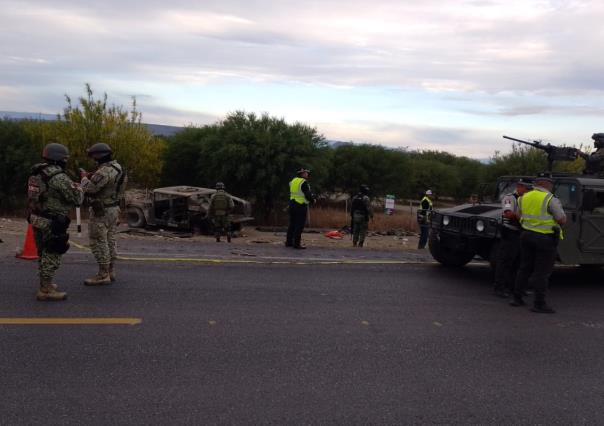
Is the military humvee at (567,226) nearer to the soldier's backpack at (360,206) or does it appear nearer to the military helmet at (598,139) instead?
the military helmet at (598,139)

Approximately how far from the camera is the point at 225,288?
7527 mm

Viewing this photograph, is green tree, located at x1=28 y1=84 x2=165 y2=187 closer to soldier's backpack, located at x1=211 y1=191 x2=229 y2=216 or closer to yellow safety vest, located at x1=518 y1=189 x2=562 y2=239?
soldier's backpack, located at x1=211 y1=191 x2=229 y2=216

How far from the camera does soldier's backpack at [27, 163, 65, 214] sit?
20.6ft

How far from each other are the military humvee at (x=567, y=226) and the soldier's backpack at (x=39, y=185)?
5977 mm

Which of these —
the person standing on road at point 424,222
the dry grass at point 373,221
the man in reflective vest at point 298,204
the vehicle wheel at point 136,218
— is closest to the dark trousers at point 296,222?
the man in reflective vest at point 298,204

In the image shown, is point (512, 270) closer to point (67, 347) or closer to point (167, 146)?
point (67, 347)

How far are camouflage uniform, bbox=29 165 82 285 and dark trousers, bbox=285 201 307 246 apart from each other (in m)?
6.53

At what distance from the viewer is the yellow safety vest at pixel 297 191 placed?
12406mm

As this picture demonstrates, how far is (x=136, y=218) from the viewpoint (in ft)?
67.1

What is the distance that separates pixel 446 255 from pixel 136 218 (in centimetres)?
1314

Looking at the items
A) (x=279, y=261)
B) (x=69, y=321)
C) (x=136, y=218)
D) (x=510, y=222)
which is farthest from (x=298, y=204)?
(x=136, y=218)

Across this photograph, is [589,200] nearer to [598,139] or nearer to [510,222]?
[510,222]

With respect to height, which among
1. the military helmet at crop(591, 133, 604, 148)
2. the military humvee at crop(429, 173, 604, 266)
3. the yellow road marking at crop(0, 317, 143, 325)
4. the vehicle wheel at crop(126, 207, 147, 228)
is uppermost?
the military helmet at crop(591, 133, 604, 148)

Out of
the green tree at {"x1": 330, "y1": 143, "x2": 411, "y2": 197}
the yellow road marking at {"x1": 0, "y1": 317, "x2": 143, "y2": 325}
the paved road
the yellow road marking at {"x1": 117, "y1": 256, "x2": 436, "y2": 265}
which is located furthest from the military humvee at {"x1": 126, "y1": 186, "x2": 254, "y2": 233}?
the green tree at {"x1": 330, "y1": 143, "x2": 411, "y2": 197}
